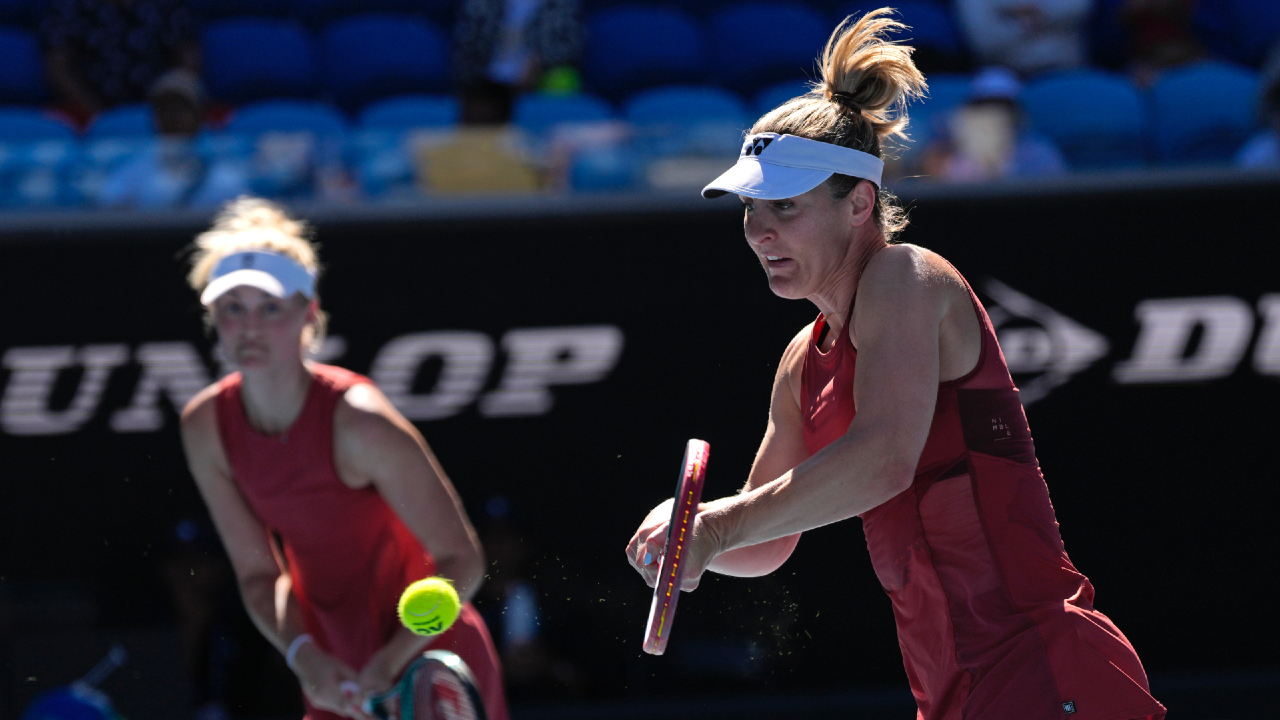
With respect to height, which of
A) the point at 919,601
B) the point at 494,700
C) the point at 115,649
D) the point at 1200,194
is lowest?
the point at 115,649

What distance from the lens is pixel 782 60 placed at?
21.4ft

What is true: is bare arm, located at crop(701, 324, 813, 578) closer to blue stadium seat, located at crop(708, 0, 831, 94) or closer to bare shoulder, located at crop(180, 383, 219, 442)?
bare shoulder, located at crop(180, 383, 219, 442)

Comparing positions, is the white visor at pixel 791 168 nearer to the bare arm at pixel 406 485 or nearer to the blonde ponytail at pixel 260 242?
the bare arm at pixel 406 485

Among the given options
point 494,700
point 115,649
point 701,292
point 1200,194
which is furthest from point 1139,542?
point 115,649

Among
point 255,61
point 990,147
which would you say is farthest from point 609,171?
point 255,61

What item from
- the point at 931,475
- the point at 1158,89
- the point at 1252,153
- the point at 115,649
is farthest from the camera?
the point at 1158,89

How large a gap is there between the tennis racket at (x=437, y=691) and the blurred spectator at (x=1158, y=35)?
4.85 metres

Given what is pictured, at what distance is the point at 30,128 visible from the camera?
5.61 metres

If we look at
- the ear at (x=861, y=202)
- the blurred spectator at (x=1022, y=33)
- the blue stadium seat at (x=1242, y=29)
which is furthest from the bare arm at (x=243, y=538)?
the blue stadium seat at (x=1242, y=29)

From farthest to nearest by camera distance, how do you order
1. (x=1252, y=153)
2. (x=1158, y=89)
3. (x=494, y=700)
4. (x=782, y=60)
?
1. (x=782, y=60)
2. (x=1158, y=89)
3. (x=1252, y=153)
4. (x=494, y=700)

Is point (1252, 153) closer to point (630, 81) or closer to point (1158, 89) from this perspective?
point (1158, 89)

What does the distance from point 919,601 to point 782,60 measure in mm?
4735

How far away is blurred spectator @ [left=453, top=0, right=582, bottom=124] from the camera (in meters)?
6.30

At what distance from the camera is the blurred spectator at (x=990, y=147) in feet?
16.4
